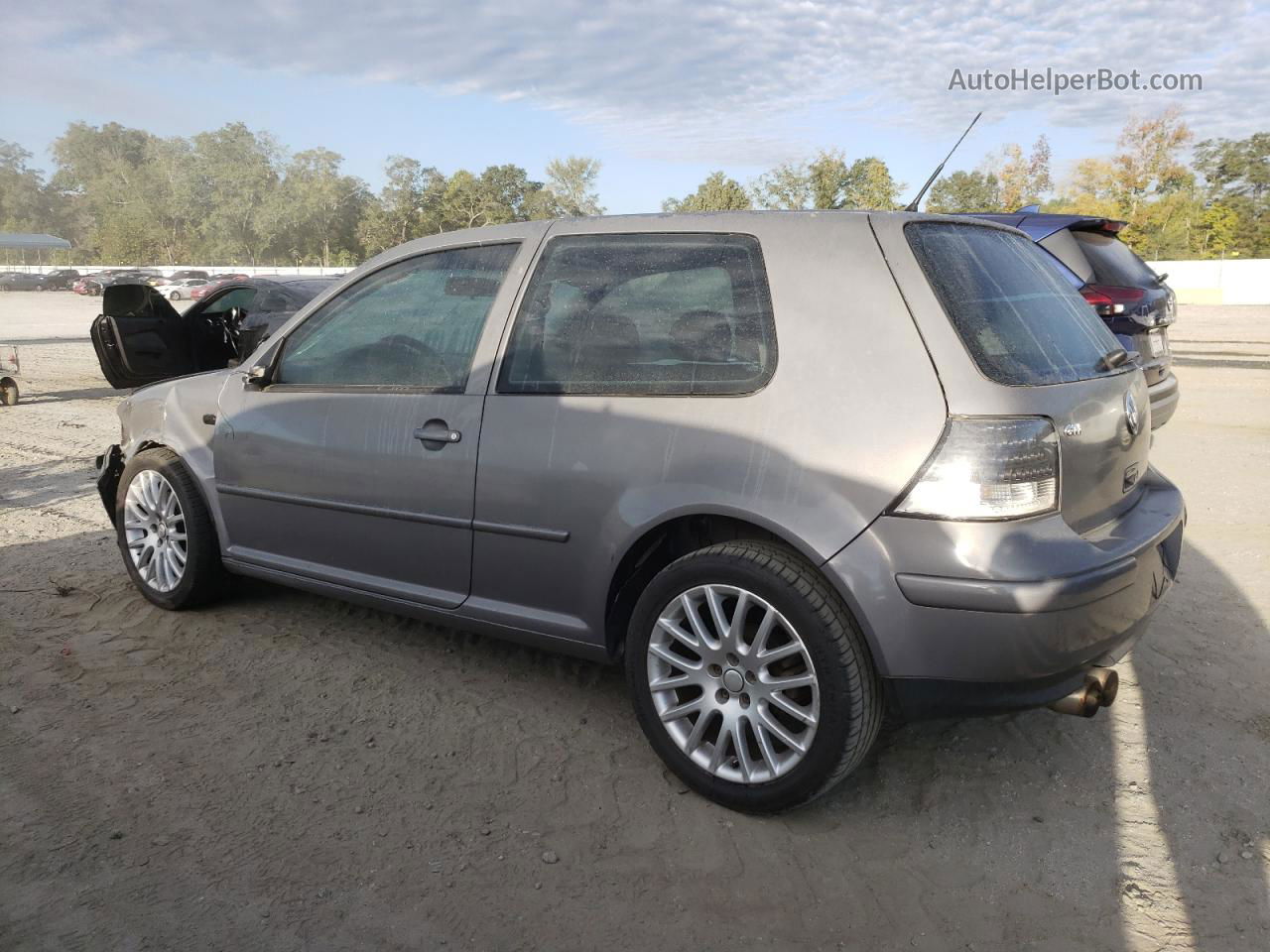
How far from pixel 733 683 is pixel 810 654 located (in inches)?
11.4

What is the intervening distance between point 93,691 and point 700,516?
2.49 meters

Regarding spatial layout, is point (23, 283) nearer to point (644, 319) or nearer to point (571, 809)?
point (644, 319)

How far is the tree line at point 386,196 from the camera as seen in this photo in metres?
54.9

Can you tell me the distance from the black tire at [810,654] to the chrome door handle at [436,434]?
95 cm

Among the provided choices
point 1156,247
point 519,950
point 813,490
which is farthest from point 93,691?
point 1156,247

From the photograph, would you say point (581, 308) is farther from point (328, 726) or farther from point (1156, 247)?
point (1156, 247)

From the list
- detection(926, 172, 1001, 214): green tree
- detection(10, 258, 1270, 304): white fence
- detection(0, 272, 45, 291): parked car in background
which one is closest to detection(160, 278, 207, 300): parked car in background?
detection(0, 272, 45, 291): parked car in background

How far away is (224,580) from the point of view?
179 inches

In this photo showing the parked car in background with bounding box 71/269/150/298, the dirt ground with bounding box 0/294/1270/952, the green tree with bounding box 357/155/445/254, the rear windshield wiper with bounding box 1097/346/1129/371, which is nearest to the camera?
the dirt ground with bounding box 0/294/1270/952

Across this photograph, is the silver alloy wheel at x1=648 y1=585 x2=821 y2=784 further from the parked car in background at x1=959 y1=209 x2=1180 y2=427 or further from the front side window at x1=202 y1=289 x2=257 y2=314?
the front side window at x1=202 y1=289 x2=257 y2=314

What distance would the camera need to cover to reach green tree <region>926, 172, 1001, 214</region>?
65188 millimetres

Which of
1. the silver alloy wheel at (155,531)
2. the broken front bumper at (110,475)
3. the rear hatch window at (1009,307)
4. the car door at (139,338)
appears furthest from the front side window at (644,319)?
the car door at (139,338)

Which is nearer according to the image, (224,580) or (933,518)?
(933,518)

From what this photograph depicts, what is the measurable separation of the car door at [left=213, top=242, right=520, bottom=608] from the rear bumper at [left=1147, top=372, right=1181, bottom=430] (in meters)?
4.46
